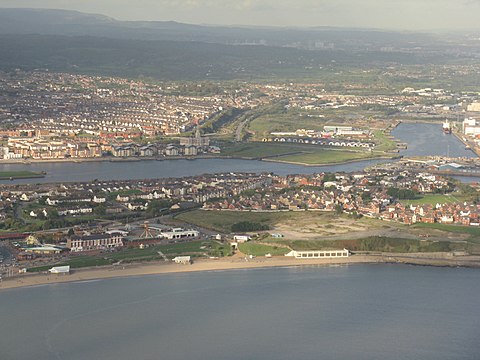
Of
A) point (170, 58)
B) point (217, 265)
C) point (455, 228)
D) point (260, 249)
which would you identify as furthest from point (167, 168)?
point (170, 58)


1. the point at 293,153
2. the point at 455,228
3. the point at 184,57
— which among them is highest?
the point at 455,228

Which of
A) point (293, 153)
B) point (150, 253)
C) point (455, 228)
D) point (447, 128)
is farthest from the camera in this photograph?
point (447, 128)

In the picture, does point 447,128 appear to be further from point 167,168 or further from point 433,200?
point 433,200

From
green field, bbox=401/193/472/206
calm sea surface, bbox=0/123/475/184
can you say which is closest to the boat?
calm sea surface, bbox=0/123/475/184

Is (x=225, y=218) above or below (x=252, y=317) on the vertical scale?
below

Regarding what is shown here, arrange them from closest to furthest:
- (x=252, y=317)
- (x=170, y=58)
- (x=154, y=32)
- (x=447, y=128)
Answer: (x=252, y=317) → (x=447, y=128) → (x=170, y=58) → (x=154, y=32)

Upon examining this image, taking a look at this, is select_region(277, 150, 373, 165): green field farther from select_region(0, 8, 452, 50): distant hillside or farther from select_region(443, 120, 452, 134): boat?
select_region(0, 8, 452, 50): distant hillside

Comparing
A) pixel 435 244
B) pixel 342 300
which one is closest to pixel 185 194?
pixel 435 244
